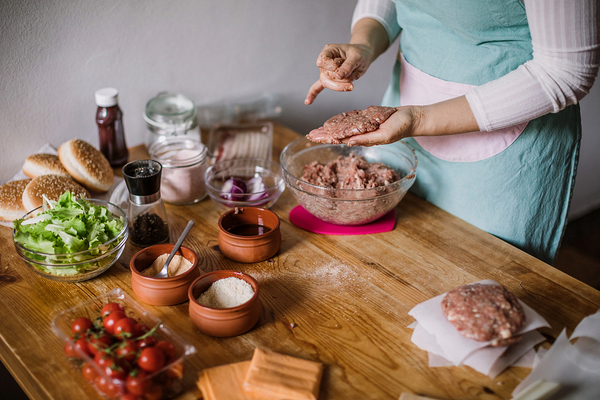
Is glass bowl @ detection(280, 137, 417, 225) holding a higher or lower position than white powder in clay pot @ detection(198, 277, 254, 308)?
higher

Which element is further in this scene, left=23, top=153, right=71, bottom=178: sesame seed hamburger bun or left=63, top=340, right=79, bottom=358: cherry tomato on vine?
left=23, top=153, right=71, bottom=178: sesame seed hamburger bun

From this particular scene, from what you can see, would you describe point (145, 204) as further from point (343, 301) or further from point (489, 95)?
point (489, 95)

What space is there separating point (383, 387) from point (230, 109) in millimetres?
1676

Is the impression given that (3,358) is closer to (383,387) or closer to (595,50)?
(383,387)

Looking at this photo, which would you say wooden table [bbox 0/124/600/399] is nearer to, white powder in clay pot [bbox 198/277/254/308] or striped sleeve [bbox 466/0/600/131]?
white powder in clay pot [bbox 198/277/254/308]

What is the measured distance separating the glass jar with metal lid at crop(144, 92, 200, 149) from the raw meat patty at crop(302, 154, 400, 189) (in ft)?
2.13

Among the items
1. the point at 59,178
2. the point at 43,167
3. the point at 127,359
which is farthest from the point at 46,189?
the point at 127,359

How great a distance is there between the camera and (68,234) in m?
1.13

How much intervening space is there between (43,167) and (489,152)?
5.10ft

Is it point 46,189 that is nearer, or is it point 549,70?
point 549,70

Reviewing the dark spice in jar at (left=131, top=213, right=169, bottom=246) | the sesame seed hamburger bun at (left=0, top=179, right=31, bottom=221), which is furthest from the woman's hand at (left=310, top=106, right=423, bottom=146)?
the sesame seed hamburger bun at (left=0, top=179, right=31, bottom=221)

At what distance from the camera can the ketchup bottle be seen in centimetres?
166

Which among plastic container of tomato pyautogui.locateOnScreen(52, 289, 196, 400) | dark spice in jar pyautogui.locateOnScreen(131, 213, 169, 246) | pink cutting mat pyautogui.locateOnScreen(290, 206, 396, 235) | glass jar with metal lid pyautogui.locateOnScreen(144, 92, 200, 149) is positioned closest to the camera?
plastic container of tomato pyautogui.locateOnScreen(52, 289, 196, 400)

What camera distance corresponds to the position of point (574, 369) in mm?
871
